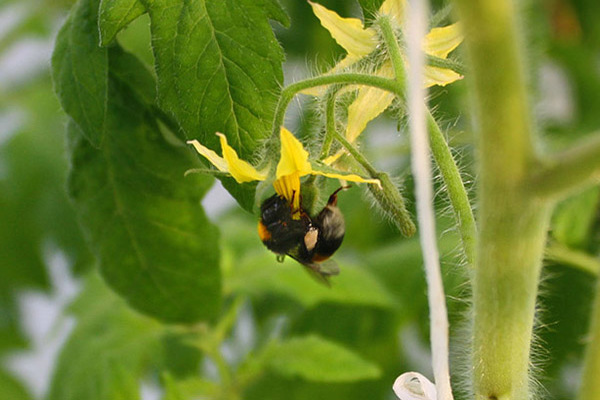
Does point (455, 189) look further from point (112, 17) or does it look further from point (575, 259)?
point (575, 259)

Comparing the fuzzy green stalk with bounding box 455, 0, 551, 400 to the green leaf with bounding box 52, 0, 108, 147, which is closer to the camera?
the fuzzy green stalk with bounding box 455, 0, 551, 400

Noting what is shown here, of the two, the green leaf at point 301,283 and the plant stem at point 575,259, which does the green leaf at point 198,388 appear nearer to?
the green leaf at point 301,283

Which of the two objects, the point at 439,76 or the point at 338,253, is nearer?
the point at 439,76

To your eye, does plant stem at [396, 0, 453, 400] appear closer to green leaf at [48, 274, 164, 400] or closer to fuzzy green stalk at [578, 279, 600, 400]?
fuzzy green stalk at [578, 279, 600, 400]

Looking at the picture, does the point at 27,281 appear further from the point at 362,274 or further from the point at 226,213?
the point at 362,274

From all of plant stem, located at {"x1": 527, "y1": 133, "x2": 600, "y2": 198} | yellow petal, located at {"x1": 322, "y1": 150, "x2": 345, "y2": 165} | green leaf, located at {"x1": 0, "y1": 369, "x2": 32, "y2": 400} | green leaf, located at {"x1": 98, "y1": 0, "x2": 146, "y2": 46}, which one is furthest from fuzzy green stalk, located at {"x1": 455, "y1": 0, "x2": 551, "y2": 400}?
green leaf, located at {"x1": 0, "y1": 369, "x2": 32, "y2": 400}

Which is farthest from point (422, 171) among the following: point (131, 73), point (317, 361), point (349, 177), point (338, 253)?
point (338, 253)

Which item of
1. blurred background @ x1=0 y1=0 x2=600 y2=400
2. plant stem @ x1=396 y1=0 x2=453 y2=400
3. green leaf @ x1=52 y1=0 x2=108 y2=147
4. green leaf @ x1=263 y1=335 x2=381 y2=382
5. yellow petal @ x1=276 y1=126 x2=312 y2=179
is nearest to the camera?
plant stem @ x1=396 y1=0 x2=453 y2=400
